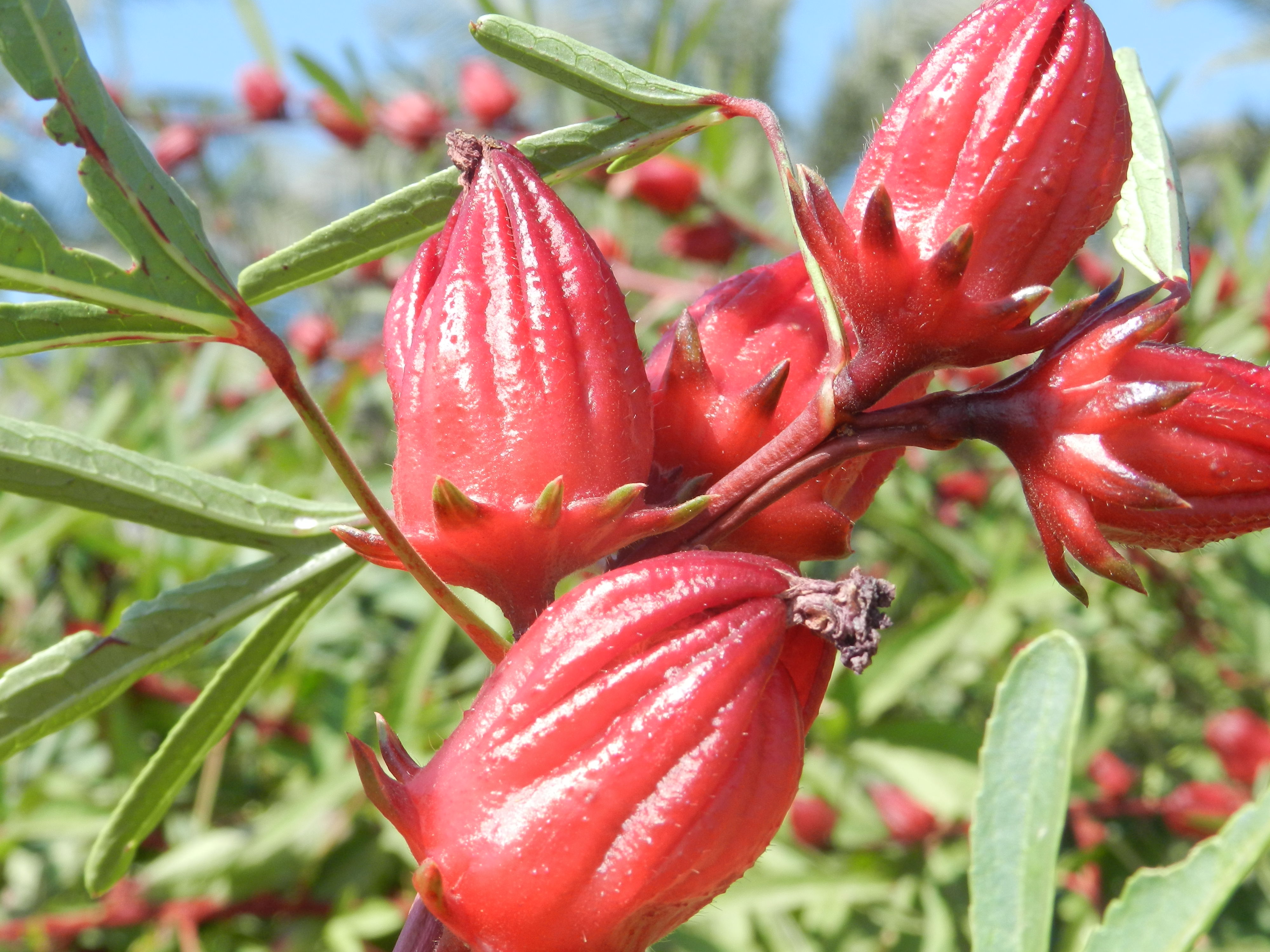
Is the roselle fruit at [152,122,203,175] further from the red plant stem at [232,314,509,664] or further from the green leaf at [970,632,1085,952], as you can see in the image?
the green leaf at [970,632,1085,952]

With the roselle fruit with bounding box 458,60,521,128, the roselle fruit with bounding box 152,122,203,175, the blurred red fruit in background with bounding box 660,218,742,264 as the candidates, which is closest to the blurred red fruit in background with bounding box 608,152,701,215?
the blurred red fruit in background with bounding box 660,218,742,264

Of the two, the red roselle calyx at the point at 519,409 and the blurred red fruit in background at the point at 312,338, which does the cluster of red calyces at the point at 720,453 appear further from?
the blurred red fruit in background at the point at 312,338

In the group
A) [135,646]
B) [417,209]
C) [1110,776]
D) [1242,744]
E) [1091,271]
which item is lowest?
[1110,776]

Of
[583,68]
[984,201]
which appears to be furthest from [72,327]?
[984,201]

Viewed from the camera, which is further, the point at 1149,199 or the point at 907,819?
the point at 907,819

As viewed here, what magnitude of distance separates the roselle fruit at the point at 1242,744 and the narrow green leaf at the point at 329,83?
8.60 feet

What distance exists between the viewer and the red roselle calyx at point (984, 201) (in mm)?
833

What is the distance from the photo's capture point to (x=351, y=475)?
2.68ft

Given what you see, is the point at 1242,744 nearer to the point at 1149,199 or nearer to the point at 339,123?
the point at 1149,199

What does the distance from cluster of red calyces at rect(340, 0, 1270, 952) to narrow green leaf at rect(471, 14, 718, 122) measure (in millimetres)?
118

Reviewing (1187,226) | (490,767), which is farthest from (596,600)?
(1187,226)

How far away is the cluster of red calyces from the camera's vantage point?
2.35 feet

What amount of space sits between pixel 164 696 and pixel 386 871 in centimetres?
68

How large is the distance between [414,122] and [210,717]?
241cm
